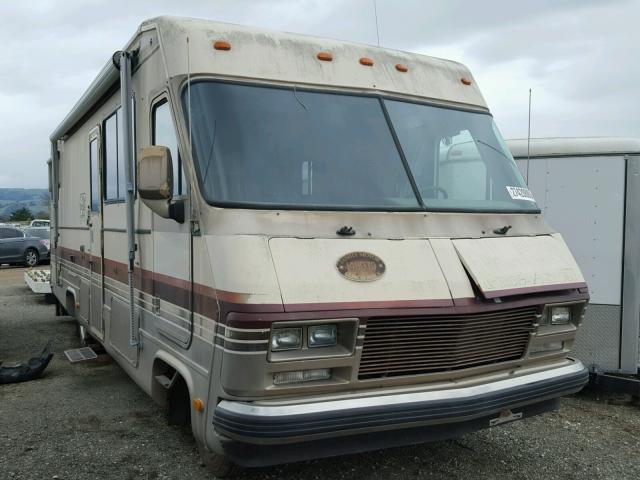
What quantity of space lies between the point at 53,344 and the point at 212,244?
5.78 metres

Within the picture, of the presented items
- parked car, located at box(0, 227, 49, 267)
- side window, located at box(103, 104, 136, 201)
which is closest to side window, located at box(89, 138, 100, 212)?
side window, located at box(103, 104, 136, 201)

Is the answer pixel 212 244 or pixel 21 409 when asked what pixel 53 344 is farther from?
pixel 212 244

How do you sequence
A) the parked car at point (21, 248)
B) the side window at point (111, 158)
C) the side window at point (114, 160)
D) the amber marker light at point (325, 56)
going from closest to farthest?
1. the amber marker light at point (325, 56)
2. the side window at point (114, 160)
3. the side window at point (111, 158)
4. the parked car at point (21, 248)

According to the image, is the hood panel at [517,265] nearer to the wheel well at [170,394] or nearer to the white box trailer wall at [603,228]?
the white box trailer wall at [603,228]

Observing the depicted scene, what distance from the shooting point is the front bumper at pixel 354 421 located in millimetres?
3027

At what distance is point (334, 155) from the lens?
150 inches

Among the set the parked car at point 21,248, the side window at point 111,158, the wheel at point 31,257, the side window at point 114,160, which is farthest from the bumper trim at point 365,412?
the wheel at point 31,257

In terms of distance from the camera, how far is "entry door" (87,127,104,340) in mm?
5844

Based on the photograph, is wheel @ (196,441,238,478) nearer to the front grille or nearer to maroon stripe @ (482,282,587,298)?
the front grille

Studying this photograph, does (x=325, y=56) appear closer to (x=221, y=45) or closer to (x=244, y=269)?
(x=221, y=45)

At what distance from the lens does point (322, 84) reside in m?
3.98

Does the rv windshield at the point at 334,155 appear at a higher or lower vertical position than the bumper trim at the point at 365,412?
higher

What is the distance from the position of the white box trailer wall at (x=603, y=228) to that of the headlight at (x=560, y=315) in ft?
6.61

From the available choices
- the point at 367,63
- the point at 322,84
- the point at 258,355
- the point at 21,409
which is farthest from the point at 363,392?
the point at 21,409
